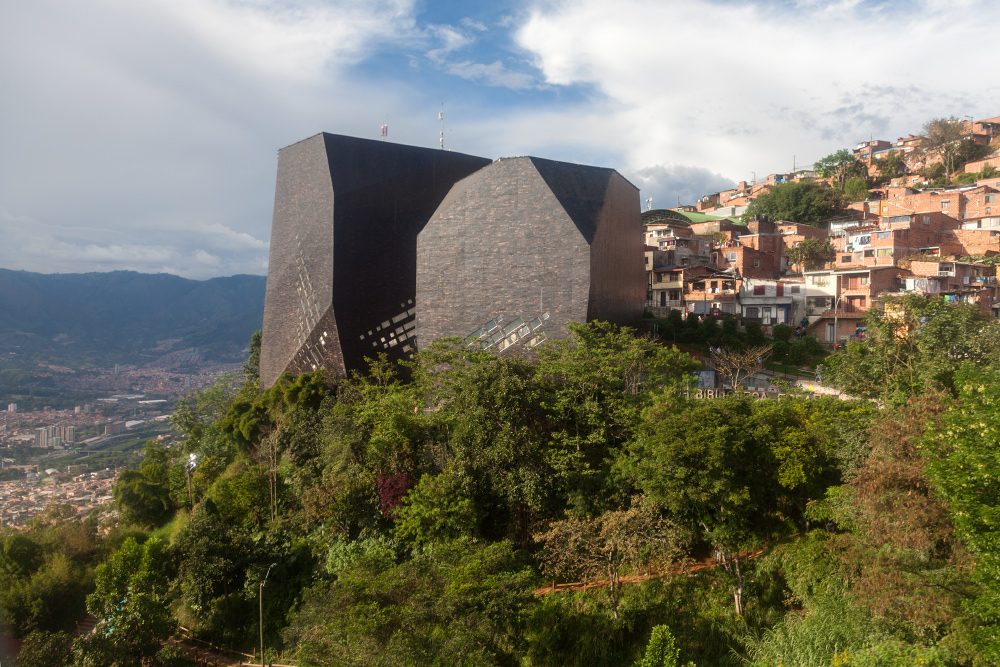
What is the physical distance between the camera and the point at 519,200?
17.4 metres

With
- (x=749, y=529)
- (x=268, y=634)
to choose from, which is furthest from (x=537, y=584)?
(x=268, y=634)

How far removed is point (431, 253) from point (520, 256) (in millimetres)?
3253

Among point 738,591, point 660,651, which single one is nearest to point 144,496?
point 660,651

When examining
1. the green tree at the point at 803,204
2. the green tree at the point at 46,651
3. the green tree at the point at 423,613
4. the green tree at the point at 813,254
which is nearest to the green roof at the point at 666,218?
the green tree at the point at 803,204

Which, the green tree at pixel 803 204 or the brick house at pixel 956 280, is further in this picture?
the green tree at pixel 803 204

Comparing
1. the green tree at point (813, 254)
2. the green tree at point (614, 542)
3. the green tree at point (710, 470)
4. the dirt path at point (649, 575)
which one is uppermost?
the green tree at point (813, 254)

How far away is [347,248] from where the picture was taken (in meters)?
21.4

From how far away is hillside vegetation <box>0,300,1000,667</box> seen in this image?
924 cm

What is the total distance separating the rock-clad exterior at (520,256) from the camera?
653 inches

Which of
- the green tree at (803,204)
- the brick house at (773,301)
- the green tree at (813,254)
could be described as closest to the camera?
the brick house at (773,301)

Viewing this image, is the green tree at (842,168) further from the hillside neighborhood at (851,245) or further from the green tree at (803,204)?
the green tree at (803,204)

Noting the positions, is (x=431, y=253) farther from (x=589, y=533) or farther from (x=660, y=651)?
(x=660, y=651)

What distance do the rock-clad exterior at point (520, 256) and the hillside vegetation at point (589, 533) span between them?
1230 mm

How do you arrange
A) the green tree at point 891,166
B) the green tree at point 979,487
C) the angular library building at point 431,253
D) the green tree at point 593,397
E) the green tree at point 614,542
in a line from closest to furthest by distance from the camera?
the green tree at point 979,487, the green tree at point 614,542, the green tree at point 593,397, the angular library building at point 431,253, the green tree at point 891,166
